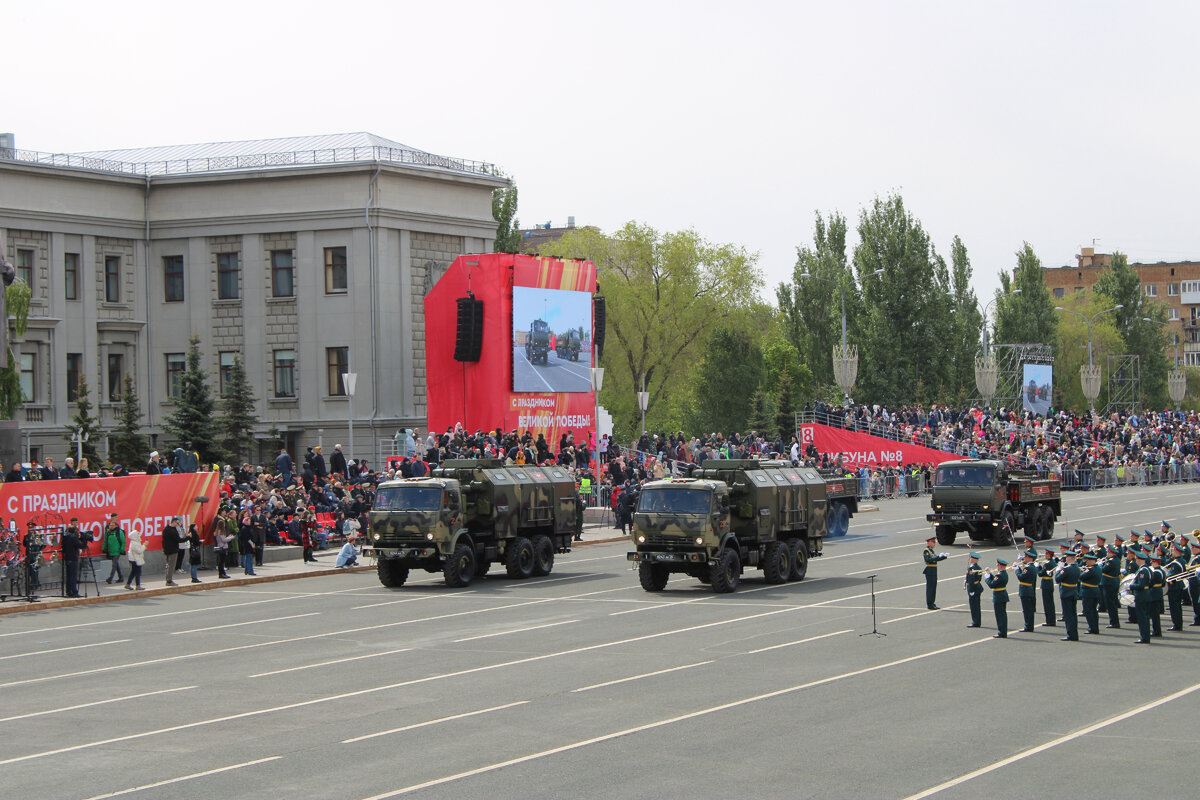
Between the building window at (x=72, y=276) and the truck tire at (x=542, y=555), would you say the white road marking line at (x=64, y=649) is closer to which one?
the truck tire at (x=542, y=555)

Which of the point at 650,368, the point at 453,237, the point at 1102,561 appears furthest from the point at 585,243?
the point at 1102,561

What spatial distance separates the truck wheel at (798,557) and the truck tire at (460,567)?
A: 271 inches

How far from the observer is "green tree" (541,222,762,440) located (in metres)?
82.1

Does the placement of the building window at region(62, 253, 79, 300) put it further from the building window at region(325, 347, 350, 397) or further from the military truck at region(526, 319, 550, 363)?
the military truck at region(526, 319, 550, 363)

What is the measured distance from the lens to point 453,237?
57.3 metres

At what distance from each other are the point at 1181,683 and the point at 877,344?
65518 mm

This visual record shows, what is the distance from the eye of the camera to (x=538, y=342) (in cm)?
5244

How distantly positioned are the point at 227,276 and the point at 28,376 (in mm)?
8365

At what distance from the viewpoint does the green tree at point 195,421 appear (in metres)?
45.9

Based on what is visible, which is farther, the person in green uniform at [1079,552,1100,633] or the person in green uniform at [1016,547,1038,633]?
the person in green uniform at [1016,547,1038,633]

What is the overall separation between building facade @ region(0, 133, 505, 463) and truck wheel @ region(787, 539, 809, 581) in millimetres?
26164

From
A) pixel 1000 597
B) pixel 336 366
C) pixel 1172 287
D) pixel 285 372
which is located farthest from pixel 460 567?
pixel 1172 287

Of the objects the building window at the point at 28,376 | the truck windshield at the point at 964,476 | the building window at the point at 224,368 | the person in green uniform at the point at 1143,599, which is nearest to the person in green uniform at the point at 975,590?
the person in green uniform at the point at 1143,599

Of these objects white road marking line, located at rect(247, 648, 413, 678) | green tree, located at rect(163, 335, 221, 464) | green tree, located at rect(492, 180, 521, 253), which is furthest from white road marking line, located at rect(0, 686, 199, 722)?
green tree, located at rect(492, 180, 521, 253)
